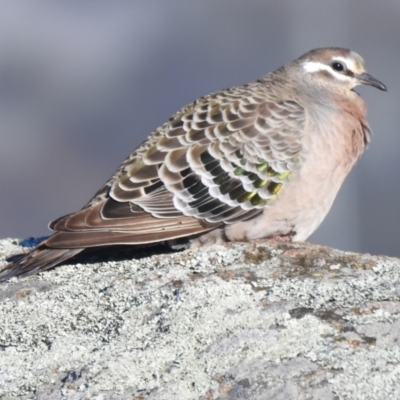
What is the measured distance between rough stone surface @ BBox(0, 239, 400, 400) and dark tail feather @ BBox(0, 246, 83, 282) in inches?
6.3

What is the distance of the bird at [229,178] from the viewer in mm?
5184

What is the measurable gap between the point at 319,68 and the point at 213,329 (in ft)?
11.0

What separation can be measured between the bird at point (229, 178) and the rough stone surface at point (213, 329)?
755 millimetres

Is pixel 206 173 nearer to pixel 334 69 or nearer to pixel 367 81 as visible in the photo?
pixel 334 69

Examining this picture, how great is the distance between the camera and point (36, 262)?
4.69m

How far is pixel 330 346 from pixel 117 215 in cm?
215

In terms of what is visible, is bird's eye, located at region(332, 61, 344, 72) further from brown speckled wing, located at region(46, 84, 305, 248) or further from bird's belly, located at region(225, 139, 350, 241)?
bird's belly, located at region(225, 139, 350, 241)

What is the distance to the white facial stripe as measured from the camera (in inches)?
249

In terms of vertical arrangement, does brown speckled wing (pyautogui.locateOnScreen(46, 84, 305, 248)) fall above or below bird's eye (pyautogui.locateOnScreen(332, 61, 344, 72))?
below

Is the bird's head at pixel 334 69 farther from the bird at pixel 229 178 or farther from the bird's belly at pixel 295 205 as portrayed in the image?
the bird's belly at pixel 295 205

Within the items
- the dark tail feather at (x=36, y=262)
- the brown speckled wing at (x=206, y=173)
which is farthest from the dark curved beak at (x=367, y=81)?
the dark tail feather at (x=36, y=262)

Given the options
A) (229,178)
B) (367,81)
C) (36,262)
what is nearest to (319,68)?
(367,81)

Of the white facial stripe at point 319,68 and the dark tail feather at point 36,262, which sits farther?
the white facial stripe at point 319,68

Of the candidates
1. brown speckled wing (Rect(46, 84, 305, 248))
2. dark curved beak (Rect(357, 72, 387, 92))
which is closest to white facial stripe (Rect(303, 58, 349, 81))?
dark curved beak (Rect(357, 72, 387, 92))
